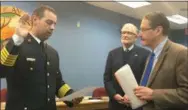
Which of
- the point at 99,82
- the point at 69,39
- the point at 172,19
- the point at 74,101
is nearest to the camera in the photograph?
the point at 74,101

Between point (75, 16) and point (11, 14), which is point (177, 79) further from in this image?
point (75, 16)

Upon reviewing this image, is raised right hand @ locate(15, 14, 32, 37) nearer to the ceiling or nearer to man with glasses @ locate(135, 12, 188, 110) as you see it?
man with glasses @ locate(135, 12, 188, 110)

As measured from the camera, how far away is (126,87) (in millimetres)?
2014

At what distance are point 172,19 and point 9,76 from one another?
8140 millimetres

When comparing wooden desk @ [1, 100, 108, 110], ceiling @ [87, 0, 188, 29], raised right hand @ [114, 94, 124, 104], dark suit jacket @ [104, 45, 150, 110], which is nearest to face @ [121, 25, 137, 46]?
dark suit jacket @ [104, 45, 150, 110]

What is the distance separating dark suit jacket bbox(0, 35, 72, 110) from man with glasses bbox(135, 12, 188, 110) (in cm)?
76

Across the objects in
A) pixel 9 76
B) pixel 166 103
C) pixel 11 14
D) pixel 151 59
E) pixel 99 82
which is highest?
pixel 11 14

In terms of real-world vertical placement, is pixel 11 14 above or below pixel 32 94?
above

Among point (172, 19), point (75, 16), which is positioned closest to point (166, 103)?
point (75, 16)

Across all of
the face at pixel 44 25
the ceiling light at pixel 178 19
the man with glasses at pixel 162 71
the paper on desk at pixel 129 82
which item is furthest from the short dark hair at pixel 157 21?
the ceiling light at pixel 178 19

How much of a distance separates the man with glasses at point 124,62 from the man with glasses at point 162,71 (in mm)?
960

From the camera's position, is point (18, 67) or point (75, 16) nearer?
point (18, 67)

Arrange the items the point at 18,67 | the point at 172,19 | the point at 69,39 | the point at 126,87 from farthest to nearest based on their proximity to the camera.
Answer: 1. the point at 172,19
2. the point at 69,39
3. the point at 18,67
4. the point at 126,87

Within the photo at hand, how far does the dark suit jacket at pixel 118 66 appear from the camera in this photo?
10.1ft
